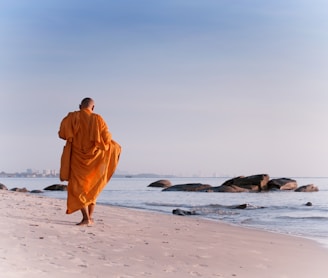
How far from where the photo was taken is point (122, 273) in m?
4.96

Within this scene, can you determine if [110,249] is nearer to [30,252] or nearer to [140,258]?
[140,258]

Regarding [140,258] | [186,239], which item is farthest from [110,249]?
[186,239]

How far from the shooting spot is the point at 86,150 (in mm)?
8781

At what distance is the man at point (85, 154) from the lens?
8.66m

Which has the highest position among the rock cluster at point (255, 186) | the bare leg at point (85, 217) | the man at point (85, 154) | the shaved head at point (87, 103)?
the shaved head at point (87, 103)

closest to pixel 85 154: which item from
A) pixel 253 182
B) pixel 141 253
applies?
pixel 141 253

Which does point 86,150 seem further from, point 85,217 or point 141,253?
point 141,253

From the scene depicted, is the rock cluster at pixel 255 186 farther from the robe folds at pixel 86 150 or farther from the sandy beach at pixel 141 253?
the sandy beach at pixel 141 253

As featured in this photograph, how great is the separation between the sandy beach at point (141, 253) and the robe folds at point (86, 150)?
679mm

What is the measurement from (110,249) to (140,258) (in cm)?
60

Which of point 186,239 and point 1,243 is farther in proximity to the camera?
point 186,239

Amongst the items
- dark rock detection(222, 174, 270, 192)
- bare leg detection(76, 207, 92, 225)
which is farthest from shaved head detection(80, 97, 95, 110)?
dark rock detection(222, 174, 270, 192)

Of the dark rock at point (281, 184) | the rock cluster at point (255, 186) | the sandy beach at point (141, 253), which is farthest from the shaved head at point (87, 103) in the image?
the dark rock at point (281, 184)

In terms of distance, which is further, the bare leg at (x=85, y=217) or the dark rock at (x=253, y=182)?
the dark rock at (x=253, y=182)
